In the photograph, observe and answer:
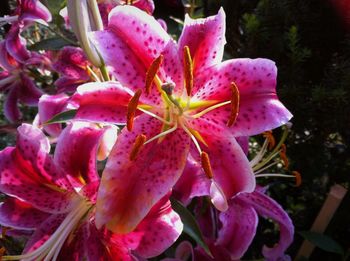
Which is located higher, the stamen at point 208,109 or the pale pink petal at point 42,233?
the stamen at point 208,109

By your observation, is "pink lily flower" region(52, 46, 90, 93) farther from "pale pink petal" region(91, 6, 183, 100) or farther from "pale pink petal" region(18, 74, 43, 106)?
"pale pink petal" region(91, 6, 183, 100)

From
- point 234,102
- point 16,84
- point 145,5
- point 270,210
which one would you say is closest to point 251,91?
point 234,102

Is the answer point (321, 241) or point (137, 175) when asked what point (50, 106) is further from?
point (321, 241)

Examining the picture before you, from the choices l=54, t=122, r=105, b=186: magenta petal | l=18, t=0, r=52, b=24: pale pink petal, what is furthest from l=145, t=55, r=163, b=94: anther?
l=18, t=0, r=52, b=24: pale pink petal

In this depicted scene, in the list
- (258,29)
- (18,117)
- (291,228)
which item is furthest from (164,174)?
(18,117)

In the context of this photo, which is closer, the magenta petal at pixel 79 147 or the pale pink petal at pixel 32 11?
the magenta petal at pixel 79 147

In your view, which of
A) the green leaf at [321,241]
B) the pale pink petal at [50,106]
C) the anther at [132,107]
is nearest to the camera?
the anther at [132,107]

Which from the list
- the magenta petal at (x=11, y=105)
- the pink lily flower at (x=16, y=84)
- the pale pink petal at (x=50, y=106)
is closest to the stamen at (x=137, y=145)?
the pale pink petal at (x=50, y=106)

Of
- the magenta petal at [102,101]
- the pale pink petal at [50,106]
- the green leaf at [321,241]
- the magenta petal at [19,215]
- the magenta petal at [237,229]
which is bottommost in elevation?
the green leaf at [321,241]

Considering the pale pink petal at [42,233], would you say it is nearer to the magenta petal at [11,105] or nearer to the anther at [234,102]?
the anther at [234,102]
